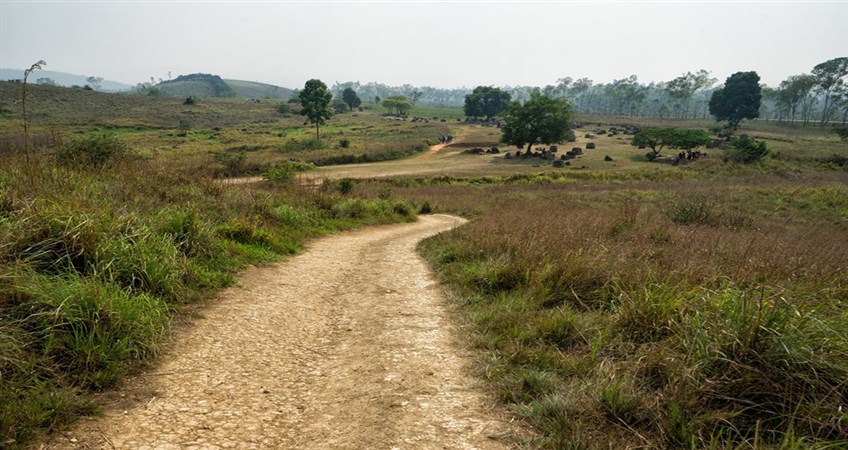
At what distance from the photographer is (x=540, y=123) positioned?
64438mm

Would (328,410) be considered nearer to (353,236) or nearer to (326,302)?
(326,302)

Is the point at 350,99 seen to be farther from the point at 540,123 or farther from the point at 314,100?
the point at 540,123

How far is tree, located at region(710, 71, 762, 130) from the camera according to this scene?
3915 inches

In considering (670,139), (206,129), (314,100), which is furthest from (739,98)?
Answer: (206,129)

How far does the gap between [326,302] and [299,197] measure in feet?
30.8

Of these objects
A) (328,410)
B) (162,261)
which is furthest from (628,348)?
(162,261)

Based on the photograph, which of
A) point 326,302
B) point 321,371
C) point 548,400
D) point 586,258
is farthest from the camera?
point 326,302

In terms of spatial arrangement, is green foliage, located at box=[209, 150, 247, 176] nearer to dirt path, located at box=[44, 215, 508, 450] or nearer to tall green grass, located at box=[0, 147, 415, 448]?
tall green grass, located at box=[0, 147, 415, 448]

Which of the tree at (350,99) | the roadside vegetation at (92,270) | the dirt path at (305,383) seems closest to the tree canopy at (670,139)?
the roadside vegetation at (92,270)

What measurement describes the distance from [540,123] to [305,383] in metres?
64.9

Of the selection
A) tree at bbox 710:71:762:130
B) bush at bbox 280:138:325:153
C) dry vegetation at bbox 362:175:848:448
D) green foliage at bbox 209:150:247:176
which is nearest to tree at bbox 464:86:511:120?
tree at bbox 710:71:762:130

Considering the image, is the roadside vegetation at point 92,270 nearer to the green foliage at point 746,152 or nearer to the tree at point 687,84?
the green foliage at point 746,152

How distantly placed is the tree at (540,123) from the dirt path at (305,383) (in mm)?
60773

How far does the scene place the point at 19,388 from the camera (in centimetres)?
324
